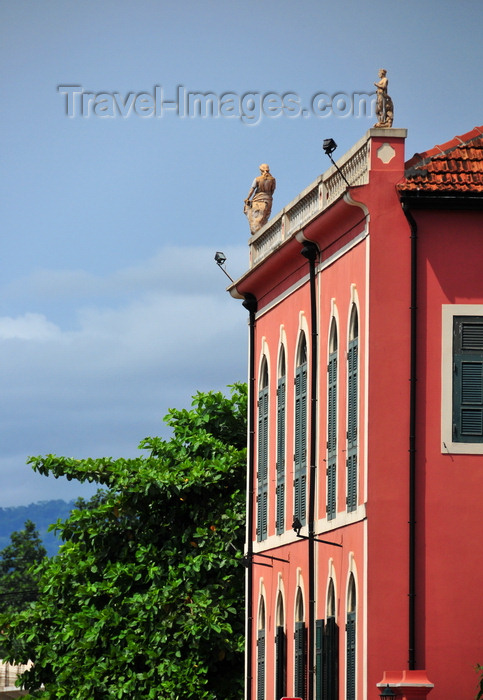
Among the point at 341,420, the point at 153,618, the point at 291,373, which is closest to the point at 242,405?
the point at 153,618

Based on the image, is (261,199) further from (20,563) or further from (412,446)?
(20,563)

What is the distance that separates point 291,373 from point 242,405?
1061 cm

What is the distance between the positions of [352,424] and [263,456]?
24.9 feet

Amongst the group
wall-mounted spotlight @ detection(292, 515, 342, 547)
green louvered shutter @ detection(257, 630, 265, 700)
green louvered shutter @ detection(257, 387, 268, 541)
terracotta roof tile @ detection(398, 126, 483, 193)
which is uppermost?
terracotta roof tile @ detection(398, 126, 483, 193)

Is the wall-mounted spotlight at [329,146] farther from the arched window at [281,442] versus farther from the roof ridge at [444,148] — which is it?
the arched window at [281,442]

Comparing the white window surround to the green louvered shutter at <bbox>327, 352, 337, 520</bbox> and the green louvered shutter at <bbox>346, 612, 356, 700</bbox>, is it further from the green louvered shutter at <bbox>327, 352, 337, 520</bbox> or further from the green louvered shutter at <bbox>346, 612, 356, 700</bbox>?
the green louvered shutter at <bbox>346, 612, 356, 700</bbox>

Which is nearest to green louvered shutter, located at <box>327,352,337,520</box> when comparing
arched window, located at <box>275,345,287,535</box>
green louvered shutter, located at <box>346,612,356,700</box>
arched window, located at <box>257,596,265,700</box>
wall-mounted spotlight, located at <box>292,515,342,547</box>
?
wall-mounted spotlight, located at <box>292,515,342,547</box>

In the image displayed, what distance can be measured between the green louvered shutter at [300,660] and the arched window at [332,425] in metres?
2.80

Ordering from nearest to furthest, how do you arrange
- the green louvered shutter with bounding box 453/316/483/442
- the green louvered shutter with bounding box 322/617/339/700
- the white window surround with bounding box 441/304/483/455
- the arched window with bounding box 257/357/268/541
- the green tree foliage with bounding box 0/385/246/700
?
the white window surround with bounding box 441/304/483/455
the green louvered shutter with bounding box 453/316/483/442
the green louvered shutter with bounding box 322/617/339/700
the arched window with bounding box 257/357/268/541
the green tree foliage with bounding box 0/385/246/700

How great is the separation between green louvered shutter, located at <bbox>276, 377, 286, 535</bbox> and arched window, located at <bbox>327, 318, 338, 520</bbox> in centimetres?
369

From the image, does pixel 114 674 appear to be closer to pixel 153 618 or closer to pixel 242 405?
pixel 153 618

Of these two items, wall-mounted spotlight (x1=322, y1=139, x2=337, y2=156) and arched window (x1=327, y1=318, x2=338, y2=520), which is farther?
arched window (x1=327, y1=318, x2=338, y2=520)

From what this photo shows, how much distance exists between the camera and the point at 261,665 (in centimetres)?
3844

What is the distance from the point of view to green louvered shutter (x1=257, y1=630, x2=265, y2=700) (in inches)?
1506
